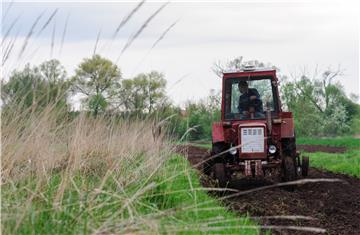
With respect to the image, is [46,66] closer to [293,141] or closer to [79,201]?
[79,201]

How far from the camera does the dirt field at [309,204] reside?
6.94 meters

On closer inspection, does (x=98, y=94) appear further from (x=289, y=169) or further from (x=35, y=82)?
(x=289, y=169)

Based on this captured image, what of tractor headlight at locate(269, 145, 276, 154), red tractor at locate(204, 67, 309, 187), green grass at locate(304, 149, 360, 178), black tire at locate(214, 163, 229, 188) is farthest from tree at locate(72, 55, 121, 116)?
green grass at locate(304, 149, 360, 178)

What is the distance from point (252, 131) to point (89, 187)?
5.79 metres

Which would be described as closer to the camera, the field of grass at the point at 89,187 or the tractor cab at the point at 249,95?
the field of grass at the point at 89,187

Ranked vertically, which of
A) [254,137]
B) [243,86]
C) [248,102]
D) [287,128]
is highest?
[243,86]

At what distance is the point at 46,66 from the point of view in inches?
194

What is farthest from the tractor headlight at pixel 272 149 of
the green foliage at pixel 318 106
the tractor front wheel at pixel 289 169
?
the green foliage at pixel 318 106

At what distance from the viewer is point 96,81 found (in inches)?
201

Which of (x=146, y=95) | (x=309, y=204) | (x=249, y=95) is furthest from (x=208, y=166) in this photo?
(x=146, y=95)

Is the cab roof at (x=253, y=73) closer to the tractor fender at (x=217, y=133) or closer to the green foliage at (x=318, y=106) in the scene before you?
the tractor fender at (x=217, y=133)

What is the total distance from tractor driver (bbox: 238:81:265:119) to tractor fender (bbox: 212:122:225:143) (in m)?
0.54

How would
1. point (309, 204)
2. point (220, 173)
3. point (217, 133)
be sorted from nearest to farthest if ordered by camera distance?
point (309, 204) → point (220, 173) → point (217, 133)

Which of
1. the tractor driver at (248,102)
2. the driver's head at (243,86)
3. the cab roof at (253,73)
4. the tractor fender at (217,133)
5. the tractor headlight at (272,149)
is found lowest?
the tractor headlight at (272,149)
